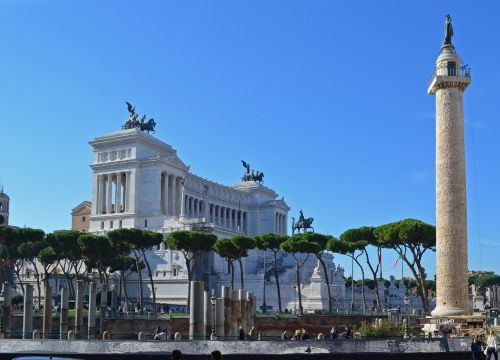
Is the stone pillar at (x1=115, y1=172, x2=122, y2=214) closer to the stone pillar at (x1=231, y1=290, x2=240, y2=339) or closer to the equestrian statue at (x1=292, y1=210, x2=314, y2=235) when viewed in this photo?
the equestrian statue at (x1=292, y1=210, x2=314, y2=235)

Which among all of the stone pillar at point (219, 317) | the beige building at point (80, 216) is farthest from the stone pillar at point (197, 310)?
the beige building at point (80, 216)

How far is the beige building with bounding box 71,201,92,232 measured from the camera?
131625 mm

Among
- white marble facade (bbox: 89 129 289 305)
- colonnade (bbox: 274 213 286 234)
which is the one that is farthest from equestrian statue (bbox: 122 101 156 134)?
colonnade (bbox: 274 213 286 234)

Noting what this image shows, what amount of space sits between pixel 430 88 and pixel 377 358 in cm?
2297

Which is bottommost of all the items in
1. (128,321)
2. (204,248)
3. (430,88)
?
(128,321)

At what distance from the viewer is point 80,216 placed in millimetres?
133250

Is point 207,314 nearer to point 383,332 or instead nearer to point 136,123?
point 383,332

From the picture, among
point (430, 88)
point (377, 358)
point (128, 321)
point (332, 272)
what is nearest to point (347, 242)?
point (332, 272)

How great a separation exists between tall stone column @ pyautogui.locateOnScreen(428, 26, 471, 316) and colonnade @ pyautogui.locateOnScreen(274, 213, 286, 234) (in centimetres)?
9428

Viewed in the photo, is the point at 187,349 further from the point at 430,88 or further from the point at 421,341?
the point at 430,88

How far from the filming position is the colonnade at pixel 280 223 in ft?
451

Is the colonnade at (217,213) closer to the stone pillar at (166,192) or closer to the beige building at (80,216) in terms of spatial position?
the stone pillar at (166,192)

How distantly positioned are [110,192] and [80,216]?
24348 mm

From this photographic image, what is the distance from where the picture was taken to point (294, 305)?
3201 inches
